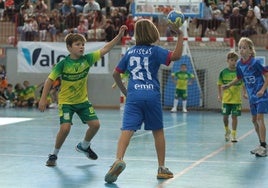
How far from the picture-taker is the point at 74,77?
10.8 m

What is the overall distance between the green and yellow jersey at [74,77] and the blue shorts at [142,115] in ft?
5.88

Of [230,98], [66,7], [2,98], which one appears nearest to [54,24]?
[66,7]

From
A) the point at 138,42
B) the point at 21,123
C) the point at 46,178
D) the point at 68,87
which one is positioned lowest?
the point at 21,123

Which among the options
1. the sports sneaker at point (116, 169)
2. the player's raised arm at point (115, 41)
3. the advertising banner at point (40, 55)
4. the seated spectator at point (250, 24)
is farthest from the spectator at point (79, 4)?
the sports sneaker at point (116, 169)

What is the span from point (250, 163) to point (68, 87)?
10.5 ft

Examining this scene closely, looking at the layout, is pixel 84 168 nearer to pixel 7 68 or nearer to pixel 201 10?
pixel 201 10

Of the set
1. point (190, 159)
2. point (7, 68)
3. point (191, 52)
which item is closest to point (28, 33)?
point (7, 68)

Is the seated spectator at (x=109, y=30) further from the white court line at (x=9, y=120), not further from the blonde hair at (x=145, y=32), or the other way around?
the blonde hair at (x=145, y=32)

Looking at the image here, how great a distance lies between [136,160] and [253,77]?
2701 millimetres

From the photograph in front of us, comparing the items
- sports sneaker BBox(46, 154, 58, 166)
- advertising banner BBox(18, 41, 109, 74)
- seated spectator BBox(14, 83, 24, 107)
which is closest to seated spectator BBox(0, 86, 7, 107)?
seated spectator BBox(14, 83, 24, 107)

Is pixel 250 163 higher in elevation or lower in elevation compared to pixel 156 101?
lower

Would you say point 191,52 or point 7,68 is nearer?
point 191,52

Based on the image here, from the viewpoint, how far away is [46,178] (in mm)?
9359

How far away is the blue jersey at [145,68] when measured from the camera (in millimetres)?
9164
